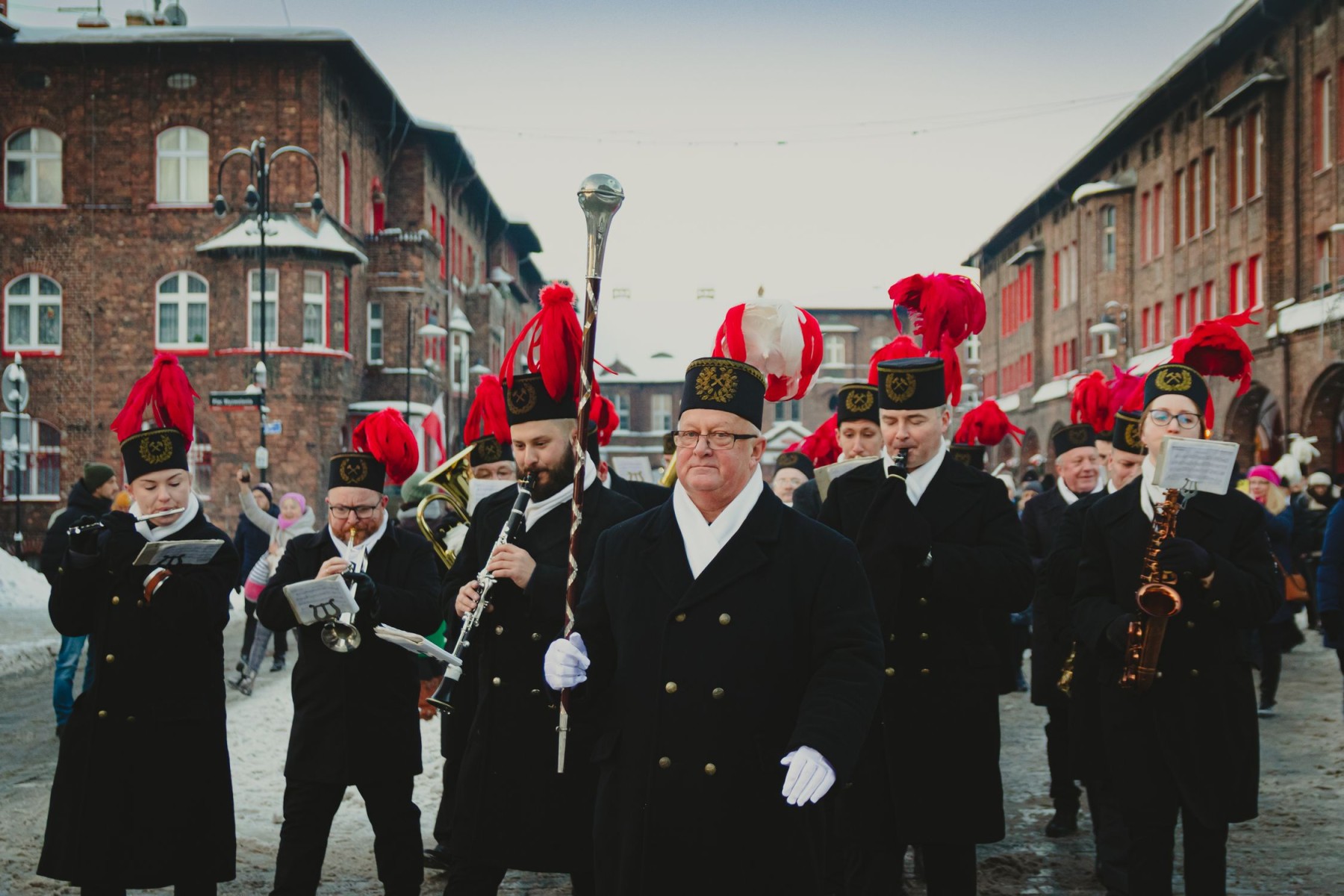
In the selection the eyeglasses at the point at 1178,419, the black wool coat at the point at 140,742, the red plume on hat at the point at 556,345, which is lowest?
the black wool coat at the point at 140,742

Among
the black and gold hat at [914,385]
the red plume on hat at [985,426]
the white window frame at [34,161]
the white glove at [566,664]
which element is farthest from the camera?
the white window frame at [34,161]

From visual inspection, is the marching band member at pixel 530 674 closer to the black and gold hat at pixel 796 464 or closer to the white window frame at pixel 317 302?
the black and gold hat at pixel 796 464

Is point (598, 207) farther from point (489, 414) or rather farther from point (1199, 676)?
point (489, 414)

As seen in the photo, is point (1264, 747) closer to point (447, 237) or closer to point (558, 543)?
point (558, 543)

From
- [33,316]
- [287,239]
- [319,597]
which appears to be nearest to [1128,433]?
[319,597]

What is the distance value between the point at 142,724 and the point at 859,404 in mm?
3713

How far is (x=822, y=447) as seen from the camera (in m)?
10.8

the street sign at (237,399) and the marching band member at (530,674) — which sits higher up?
the street sign at (237,399)

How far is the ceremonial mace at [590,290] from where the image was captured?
4691mm

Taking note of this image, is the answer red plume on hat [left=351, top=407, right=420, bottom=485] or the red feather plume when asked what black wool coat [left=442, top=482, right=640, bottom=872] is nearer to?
red plume on hat [left=351, top=407, right=420, bottom=485]

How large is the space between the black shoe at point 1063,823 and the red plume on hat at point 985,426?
129 inches

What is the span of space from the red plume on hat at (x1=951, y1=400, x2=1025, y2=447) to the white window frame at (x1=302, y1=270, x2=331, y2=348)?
2758cm

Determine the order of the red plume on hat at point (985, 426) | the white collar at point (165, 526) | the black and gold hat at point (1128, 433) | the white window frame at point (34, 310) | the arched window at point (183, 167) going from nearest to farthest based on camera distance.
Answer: the white collar at point (165, 526), the black and gold hat at point (1128, 433), the red plume on hat at point (985, 426), the arched window at point (183, 167), the white window frame at point (34, 310)

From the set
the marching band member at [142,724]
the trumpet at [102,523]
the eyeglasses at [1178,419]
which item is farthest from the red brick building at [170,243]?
the eyeglasses at [1178,419]
